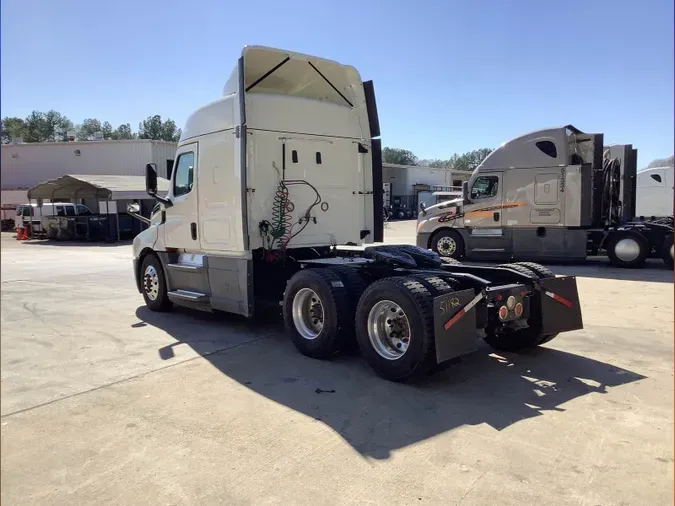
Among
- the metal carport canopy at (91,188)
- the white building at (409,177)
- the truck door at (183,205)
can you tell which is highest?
the white building at (409,177)

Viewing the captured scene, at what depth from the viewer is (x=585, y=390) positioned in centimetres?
509

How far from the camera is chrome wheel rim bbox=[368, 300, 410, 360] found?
5.39 meters

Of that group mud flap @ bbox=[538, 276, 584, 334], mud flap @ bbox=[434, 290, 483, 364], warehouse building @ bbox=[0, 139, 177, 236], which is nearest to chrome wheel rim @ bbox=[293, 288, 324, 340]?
mud flap @ bbox=[434, 290, 483, 364]

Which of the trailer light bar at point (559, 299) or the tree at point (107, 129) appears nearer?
the trailer light bar at point (559, 299)

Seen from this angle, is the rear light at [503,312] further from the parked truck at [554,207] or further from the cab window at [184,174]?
the parked truck at [554,207]

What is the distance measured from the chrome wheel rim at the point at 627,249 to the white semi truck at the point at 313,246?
861 centimetres

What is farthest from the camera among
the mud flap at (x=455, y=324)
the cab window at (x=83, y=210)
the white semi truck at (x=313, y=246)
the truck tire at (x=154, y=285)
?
the cab window at (x=83, y=210)

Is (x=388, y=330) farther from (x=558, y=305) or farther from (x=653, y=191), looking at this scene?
(x=653, y=191)

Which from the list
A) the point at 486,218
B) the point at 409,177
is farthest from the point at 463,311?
the point at 409,177

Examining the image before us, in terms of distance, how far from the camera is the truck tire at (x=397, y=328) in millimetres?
4965

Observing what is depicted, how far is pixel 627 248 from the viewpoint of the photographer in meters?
14.0

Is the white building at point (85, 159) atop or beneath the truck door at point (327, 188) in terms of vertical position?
atop

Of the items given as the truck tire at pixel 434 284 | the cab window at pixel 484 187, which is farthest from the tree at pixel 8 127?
the cab window at pixel 484 187

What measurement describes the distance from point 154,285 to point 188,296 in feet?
4.65
